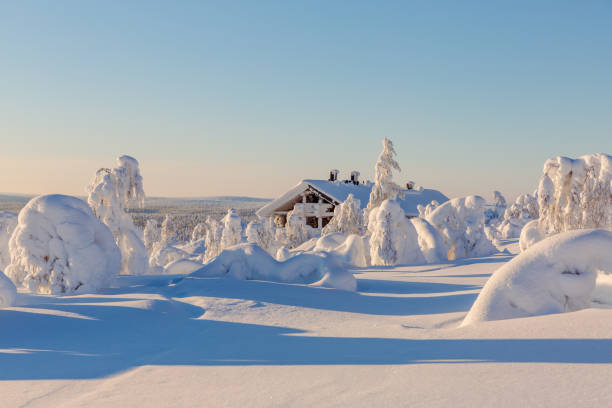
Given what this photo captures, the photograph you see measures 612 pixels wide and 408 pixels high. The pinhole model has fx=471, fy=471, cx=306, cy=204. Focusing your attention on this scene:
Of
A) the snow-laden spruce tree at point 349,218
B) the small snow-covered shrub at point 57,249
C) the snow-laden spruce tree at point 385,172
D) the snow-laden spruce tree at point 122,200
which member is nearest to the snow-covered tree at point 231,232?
the snow-laden spruce tree at point 349,218

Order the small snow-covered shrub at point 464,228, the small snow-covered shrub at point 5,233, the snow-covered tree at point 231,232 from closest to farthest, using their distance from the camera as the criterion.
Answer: the small snow-covered shrub at point 5,233 < the small snow-covered shrub at point 464,228 < the snow-covered tree at point 231,232

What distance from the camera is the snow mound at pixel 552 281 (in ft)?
18.8

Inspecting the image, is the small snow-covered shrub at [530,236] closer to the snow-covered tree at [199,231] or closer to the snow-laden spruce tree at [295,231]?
the snow-laden spruce tree at [295,231]

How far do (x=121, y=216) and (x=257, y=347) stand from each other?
15.0 meters

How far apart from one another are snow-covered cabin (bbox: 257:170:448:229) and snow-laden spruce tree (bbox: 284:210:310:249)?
124 cm

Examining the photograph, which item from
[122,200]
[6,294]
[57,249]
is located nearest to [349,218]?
[122,200]

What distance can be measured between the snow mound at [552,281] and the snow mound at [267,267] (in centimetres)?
654

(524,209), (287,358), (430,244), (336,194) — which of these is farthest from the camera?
(524,209)

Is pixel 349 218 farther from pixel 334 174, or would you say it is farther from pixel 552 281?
pixel 552 281

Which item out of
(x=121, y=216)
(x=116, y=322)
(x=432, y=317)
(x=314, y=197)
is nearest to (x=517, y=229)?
(x=314, y=197)

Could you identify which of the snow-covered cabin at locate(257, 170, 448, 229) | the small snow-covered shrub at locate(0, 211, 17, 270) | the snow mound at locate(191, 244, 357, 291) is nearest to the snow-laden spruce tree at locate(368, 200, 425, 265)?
the snow mound at locate(191, 244, 357, 291)

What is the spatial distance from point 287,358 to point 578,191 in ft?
45.4

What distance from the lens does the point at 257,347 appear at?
5.33 meters

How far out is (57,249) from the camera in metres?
10.6
